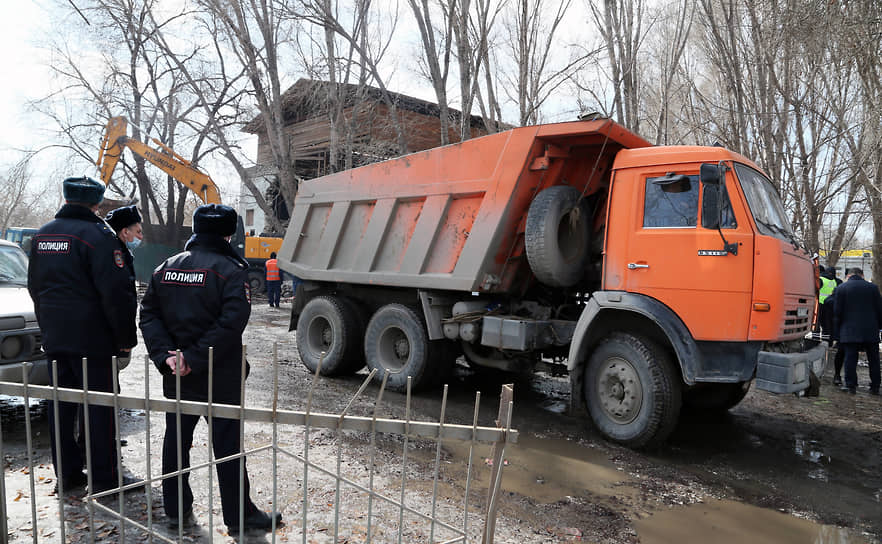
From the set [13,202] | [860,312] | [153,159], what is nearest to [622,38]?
[860,312]

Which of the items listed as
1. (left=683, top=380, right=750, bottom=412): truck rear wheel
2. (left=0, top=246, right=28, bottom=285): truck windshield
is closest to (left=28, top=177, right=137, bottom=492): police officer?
(left=0, top=246, right=28, bottom=285): truck windshield

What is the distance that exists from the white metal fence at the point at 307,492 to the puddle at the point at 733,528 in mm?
1166

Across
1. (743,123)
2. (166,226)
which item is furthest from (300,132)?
(743,123)

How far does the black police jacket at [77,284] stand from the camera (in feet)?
10.9

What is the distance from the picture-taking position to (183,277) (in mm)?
2984

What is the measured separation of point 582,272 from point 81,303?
452 cm

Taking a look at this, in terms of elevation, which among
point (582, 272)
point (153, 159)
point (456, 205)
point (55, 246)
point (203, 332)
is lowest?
point (203, 332)

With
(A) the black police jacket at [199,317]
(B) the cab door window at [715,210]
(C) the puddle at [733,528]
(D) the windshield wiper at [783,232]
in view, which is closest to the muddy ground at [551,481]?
(C) the puddle at [733,528]

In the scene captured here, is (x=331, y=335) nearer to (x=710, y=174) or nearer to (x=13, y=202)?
(x=710, y=174)

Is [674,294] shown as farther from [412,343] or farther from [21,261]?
[21,261]

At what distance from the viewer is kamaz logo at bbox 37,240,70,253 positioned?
3.31 meters

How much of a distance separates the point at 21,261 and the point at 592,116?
6.44 m

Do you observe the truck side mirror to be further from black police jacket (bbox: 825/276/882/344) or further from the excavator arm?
the excavator arm

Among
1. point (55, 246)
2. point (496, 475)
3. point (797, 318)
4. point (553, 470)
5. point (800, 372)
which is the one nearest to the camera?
point (496, 475)
